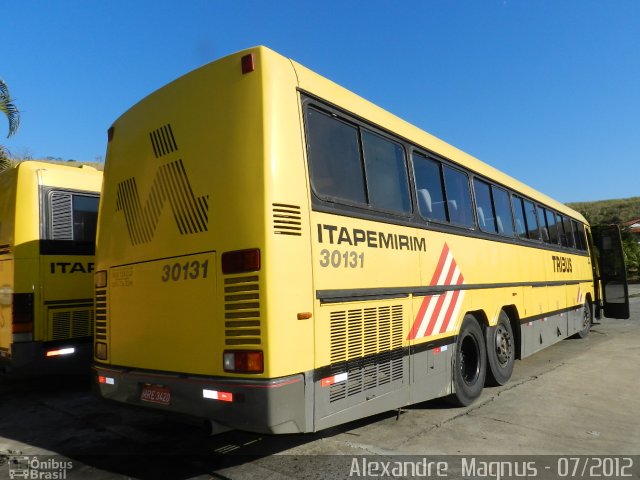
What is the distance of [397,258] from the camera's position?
15.6ft

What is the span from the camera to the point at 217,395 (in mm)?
3561

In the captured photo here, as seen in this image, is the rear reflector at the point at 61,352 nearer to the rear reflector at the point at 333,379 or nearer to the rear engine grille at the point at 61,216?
the rear engine grille at the point at 61,216

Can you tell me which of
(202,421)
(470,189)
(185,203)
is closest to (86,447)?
(202,421)

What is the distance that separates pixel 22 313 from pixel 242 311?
4.30 m

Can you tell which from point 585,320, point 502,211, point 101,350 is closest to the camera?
point 101,350

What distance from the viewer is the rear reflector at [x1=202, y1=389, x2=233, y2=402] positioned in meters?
3.48

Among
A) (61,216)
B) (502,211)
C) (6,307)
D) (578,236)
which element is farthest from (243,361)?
(578,236)

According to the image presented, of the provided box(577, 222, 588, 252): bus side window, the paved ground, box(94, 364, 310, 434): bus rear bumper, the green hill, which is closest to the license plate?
box(94, 364, 310, 434): bus rear bumper

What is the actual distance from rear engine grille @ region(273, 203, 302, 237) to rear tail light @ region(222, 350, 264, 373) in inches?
33.9

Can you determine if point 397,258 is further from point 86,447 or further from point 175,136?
point 86,447

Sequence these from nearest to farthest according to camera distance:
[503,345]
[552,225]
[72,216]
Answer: [72,216]
[503,345]
[552,225]

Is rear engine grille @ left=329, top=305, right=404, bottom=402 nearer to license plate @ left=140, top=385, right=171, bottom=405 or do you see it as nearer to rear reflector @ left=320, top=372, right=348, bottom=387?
rear reflector @ left=320, top=372, right=348, bottom=387

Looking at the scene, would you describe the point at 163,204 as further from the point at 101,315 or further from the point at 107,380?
the point at 107,380

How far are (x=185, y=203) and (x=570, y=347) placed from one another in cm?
995
